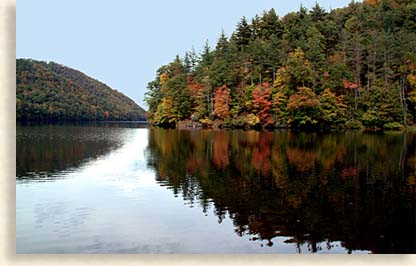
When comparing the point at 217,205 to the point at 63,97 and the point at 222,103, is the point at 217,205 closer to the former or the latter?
the point at 222,103

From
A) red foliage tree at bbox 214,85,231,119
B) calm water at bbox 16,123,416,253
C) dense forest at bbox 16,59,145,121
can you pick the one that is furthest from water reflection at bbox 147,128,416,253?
red foliage tree at bbox 214,85,231,119

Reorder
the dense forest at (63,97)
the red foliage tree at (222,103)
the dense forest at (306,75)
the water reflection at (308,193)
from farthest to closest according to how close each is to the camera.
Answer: the red foliage tree at (222,103)
the dense forest at (306,75)
the dense forest at (63,97)
the water reflection at (308,193)

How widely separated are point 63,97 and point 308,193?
3222 cm

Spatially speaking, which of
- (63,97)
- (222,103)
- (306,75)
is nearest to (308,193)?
(306,75)

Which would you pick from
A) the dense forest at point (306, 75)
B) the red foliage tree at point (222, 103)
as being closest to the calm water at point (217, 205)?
the dense forest at point (306, 75)

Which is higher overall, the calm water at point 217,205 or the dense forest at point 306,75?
the dense forest at point 306,75

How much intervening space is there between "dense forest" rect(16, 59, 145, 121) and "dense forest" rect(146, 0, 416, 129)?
8380 millimetres

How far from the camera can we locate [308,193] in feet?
29.2

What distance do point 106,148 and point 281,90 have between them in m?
18.7

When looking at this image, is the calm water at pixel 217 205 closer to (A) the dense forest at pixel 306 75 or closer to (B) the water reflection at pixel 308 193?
(B) the water reflection at pixel 308 193

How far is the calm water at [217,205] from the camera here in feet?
19.5

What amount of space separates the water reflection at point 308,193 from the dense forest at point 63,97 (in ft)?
20.4

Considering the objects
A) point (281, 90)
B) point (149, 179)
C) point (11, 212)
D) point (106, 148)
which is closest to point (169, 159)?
point (149, 179)

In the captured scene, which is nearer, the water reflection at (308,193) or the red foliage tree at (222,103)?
the water reflection at (308,193)
